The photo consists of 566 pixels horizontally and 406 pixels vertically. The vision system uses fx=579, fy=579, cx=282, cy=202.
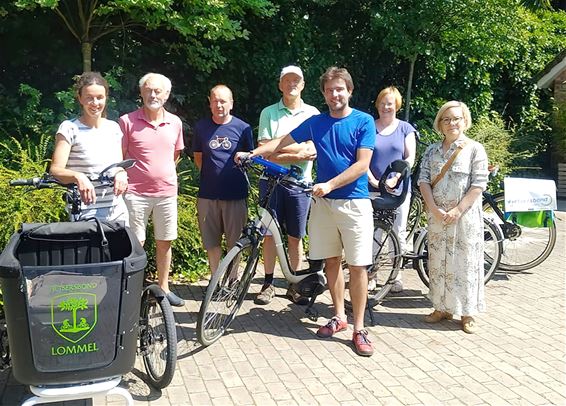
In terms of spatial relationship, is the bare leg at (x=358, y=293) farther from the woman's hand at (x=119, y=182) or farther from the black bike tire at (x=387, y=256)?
the woman's hand at (x=119, y=182)

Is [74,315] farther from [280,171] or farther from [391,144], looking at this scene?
[391,144]

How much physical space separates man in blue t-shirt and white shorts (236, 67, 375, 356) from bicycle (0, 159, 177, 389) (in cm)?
120

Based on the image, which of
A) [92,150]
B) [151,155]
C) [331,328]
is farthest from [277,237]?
[92,150]

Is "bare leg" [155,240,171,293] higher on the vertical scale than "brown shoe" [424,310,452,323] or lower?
higher

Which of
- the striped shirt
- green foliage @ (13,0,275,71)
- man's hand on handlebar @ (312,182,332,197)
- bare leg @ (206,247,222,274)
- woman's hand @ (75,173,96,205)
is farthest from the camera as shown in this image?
green foliage @ (13,0,275,71)

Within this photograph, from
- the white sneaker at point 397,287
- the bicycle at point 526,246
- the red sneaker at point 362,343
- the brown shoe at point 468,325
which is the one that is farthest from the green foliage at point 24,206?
the bicycle at point 526,246

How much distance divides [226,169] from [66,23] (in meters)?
4.01

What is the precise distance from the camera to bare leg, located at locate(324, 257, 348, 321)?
4.43m

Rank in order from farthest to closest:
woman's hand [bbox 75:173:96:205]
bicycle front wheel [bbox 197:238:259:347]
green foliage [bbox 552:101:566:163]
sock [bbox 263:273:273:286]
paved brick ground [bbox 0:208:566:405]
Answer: green foliage [bbox 552:101:566:163] < sock [bbox 263:273:273:286] < bicycle front wheel [bbox 197:238:259:347] < paved brick ground [bbox 0:208:566:405] < woman's hand [bbox 75:173:96:205]

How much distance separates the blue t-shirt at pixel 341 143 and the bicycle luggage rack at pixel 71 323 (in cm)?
167

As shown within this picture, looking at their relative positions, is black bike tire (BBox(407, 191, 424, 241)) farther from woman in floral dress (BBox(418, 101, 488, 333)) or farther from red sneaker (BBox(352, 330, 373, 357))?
red sneaker (BBox(352, 330, 373, 357))

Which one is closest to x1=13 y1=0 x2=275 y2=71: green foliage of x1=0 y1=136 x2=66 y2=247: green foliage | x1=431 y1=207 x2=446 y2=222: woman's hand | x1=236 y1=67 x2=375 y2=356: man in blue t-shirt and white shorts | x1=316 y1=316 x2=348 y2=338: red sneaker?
x1=0 y1=136 x2=66 y2=247: green foliage

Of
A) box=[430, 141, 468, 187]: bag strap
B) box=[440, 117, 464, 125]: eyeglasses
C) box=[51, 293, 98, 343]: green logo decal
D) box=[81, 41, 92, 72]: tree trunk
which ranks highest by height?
box=[81, 41, 92, 72]: tree trunk

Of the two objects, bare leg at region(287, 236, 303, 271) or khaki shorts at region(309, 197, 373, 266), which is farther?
bare leg at region(287, 236, 303, 271)
